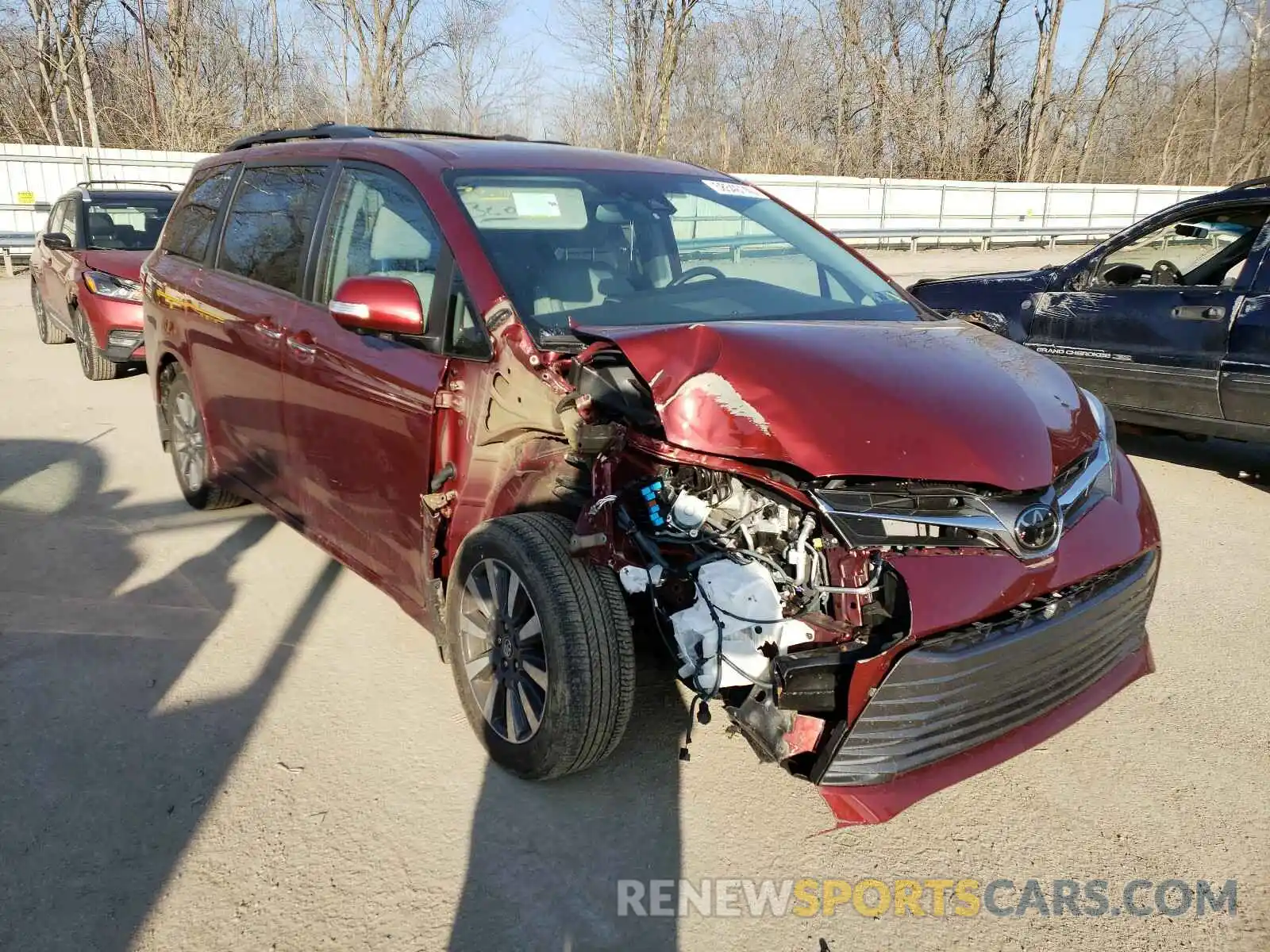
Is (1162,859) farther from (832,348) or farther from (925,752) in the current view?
(832,348)

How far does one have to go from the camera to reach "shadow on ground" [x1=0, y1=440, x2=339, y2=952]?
2.55 metres

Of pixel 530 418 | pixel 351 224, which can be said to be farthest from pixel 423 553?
pixel 351 224

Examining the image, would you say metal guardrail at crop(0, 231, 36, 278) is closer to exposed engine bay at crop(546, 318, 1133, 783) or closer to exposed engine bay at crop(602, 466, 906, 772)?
exposed engine bay at crop(546, 318, 1133, 783)

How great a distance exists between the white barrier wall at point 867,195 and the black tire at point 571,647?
18205 mm

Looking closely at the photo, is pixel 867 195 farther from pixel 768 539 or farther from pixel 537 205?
pixel 768 539

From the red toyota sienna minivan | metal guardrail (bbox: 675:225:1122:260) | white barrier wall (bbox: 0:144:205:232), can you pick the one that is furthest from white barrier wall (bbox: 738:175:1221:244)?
the red toyota sienna minivan

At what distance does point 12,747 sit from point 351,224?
7.13ft

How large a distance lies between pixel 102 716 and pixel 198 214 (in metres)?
2.95

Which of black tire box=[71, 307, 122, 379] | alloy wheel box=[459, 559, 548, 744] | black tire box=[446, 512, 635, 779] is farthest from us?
black tire box=[71, 307, 122, 379]

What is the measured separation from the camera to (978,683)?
8.07 ft

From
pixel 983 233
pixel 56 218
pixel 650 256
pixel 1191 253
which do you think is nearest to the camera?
pixel 650 256

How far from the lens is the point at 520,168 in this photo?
3670 mm

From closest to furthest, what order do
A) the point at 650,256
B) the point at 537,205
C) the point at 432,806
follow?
the point at 432,806
the point at 537,205
the point at 650,256

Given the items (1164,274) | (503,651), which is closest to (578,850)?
(503,651)
